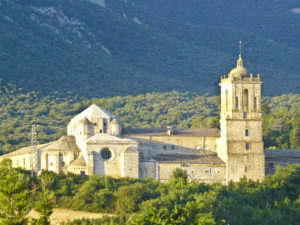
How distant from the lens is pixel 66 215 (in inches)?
2168

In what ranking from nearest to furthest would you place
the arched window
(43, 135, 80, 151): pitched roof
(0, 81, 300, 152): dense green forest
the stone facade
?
the stone facade
(43, 135, 80, 151): pitched roof
the arched window
(0, 81, 300, 152): dense green forest

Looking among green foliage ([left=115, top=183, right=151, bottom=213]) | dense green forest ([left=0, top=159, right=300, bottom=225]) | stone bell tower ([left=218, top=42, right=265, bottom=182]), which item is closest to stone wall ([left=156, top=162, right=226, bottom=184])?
stone bell tower ([left=218, top=42, right=265, bottom=182])

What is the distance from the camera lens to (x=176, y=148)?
2584 inches

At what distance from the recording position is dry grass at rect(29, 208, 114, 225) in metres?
54.0

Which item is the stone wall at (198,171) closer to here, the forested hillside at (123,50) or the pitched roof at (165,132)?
the pitched roof at (165,132)

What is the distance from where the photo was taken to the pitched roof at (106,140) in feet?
201

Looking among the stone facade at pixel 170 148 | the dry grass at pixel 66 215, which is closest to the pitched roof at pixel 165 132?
the stone facade at pixel 170 148

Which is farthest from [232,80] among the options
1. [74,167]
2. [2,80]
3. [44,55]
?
[44,55]

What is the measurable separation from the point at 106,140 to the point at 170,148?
6551 mm

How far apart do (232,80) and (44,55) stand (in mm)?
62231

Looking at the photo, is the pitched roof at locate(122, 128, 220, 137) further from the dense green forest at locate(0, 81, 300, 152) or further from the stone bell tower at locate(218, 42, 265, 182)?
the dense green forest at locate(0, 81, 300, 152)

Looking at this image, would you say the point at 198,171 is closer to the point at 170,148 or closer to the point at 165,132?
the point at 170,148

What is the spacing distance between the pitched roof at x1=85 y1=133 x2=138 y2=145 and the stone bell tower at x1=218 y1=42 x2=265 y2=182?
25.8ft

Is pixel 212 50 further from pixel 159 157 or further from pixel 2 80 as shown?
pixel 159 157
